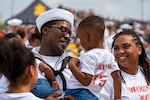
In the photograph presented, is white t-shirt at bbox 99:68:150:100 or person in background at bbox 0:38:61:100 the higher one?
person in background at bbox 0:38:61:100

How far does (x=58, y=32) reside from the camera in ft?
11.5

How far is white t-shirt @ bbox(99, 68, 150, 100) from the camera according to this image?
139 inches

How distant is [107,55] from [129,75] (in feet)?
1.45

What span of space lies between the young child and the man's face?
15cm

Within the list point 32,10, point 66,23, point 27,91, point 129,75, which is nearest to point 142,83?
point 129,75

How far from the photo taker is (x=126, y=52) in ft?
12.3

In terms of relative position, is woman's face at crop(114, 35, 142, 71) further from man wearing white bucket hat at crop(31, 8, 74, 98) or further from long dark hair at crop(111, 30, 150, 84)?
man wearing white bucket hat at crop(31, 8, 74, 98)

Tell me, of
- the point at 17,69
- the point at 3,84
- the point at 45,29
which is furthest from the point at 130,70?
the point at 17,69

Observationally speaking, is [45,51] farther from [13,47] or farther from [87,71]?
[13,47]

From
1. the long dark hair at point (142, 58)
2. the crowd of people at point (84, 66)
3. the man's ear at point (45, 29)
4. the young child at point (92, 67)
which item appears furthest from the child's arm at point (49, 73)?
the long dark hair at point (142, 58)

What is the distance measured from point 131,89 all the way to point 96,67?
44cm

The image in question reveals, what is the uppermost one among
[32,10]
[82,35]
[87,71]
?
[82,35]

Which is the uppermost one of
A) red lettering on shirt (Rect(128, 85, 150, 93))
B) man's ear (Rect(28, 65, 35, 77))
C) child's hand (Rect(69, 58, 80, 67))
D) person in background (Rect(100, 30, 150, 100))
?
man's ear (Rect(28, 65, 35, 77))

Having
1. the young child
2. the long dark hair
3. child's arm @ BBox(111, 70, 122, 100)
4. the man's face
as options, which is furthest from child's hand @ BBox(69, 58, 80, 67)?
the long dark hair
